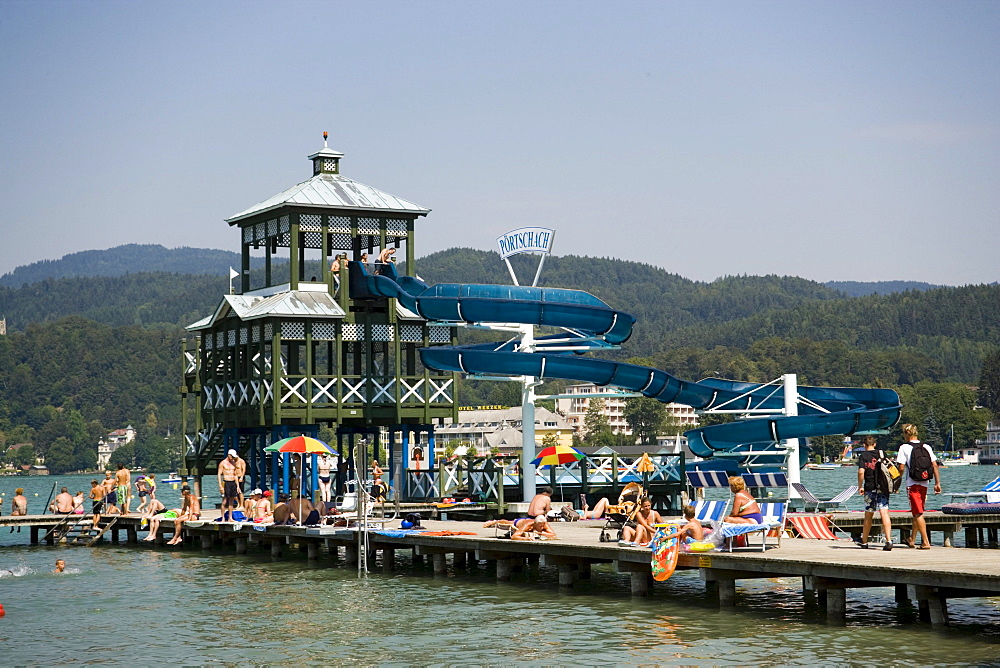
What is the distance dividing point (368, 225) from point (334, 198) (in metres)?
1.31

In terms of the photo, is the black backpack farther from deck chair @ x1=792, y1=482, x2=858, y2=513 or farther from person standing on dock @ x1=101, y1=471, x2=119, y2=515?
person standing on dock @ x1=101, y1=471, x2=119, y2=515

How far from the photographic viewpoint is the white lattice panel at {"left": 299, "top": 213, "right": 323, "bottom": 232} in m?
42.7

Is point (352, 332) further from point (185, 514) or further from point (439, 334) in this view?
point (185, 514)

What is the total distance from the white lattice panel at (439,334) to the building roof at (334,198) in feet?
11.7

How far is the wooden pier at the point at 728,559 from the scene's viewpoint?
20.3 metres

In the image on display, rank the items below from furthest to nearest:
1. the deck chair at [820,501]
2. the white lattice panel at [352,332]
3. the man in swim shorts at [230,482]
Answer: the white lattice panel at [352,332] < the man in swim shorts at [230,482] < the deck chair at [820,501]

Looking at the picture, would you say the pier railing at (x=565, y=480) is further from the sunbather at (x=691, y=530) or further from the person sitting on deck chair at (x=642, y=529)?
the sunbather at (x=691, y=530)

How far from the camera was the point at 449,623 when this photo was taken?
77.8ft

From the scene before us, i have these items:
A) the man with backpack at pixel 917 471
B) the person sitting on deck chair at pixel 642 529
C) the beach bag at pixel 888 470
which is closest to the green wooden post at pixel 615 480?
the person sitting on deck chair at pixel 642 529

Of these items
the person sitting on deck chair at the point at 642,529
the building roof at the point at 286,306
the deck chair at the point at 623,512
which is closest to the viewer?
the person sitting on deck chair at the point at 642,529

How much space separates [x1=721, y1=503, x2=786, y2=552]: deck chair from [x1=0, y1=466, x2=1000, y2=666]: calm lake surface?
4.07ft

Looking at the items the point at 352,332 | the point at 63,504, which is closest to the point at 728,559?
the point at 352,332

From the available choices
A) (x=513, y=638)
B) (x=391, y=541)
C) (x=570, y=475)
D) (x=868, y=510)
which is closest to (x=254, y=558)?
(x=391, y=541)

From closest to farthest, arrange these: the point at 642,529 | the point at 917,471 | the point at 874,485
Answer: the point at 917,471 → the point at 874,485 → the point at 642,529
